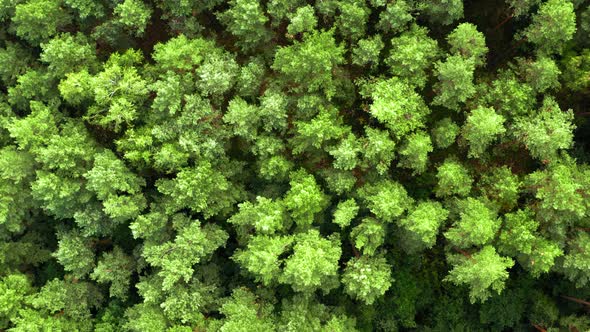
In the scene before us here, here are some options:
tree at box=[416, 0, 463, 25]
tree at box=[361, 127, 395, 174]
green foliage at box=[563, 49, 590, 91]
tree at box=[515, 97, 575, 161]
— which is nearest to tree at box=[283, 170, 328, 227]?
tree at box=[361, 127, 395, 174]

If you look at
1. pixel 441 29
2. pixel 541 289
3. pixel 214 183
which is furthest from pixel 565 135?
pixel 214 183

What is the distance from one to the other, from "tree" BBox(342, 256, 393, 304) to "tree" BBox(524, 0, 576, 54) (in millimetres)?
11225

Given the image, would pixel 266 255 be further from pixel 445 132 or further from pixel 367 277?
pixel 445 132

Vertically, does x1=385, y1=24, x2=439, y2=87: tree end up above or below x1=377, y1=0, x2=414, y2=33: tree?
below

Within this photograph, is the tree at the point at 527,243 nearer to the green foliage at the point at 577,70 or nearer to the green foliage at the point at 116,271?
the green foliage at the point at 577,70

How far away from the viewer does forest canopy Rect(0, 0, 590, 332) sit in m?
20.2

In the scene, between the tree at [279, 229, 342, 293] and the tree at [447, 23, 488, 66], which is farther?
the tree at [447, 23, 488, 66]

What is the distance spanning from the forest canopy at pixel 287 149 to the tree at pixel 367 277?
0.38 feet

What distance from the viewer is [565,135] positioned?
19.4 m

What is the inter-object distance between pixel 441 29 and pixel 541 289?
1374 centimetres

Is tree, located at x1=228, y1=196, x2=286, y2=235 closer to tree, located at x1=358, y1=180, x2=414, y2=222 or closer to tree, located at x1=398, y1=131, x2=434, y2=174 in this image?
tree, located at x1=358, y1=180, x2=414, y2=222

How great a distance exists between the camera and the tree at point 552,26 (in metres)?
19.5

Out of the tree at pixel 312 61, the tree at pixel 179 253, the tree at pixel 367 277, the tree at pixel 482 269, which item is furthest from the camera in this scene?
the tree at pixel 179 253

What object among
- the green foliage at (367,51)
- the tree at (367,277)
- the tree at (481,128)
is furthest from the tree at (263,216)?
the tree at (481,128)
